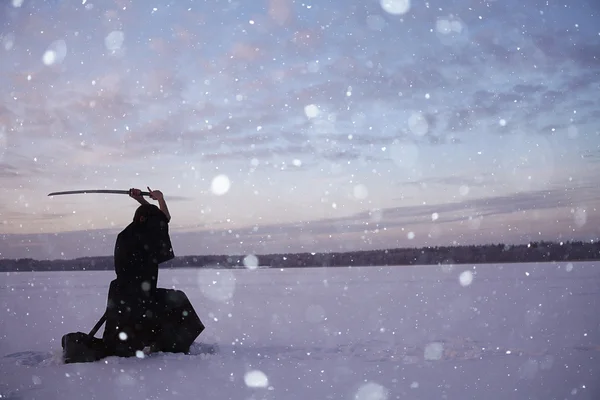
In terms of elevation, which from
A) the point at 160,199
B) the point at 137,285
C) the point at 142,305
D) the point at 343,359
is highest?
the point at 160,199

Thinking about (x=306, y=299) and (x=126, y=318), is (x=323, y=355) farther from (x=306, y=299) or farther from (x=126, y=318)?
(x=306, y=299)

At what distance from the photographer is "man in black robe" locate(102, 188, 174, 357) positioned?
6438mm

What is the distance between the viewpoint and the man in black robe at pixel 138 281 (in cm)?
644

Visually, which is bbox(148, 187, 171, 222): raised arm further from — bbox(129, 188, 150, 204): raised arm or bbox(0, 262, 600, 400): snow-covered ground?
bbox(0, 262, 600, 400): snow-covered ground

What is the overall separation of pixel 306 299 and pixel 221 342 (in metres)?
7.35

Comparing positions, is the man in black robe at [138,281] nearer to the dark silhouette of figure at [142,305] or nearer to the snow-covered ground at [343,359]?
the dark silhouette of figure at [142,305]

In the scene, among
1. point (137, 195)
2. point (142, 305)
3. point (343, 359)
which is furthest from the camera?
point (137, 195)

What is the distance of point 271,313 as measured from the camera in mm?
11391

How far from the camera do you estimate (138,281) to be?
6570 millimetres

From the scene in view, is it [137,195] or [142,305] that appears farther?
[137,195]

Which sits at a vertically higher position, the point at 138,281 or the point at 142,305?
the point at 138,281

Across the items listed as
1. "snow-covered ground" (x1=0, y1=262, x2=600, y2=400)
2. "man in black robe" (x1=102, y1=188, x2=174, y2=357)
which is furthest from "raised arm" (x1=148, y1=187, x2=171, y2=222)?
"snow-covered ground" (x1=0, y1=262, x2=600, y2=400)

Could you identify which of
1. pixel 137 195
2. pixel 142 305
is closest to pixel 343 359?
pixel 142 305

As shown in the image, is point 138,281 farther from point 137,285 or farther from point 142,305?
point 142,305
